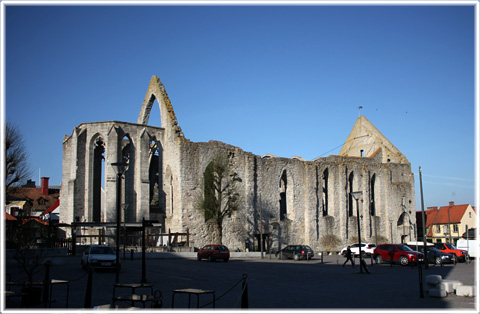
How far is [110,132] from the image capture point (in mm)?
47062

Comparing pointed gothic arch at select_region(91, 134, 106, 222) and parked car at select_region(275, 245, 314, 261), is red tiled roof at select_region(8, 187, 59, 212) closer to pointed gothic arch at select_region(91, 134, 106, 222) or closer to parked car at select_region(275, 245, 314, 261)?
pointed gothic arch at select_region(91, 134, 106, 222)

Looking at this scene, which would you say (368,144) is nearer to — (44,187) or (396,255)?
(396,255)

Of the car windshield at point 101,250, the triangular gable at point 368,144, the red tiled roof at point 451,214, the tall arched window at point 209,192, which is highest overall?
the triangular gable at point 368,144

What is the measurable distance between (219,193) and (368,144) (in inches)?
1160

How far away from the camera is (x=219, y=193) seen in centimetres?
4769

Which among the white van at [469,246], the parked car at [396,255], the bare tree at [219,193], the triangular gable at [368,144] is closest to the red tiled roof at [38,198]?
the bare tree at [219,193]

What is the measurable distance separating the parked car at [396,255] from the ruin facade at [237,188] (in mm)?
13970

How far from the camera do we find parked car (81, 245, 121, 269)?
24.6 m

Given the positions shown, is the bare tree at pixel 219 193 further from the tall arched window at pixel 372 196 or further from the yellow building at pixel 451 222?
the yellow building at pixel 451 222

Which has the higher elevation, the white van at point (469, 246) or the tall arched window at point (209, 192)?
the tall arched window at point (209, 192)

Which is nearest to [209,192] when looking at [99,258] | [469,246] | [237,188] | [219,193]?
[219,193]

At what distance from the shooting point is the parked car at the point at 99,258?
80.7ft

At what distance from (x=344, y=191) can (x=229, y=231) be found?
49.3 feet

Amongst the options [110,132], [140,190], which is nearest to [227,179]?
[140,190]
